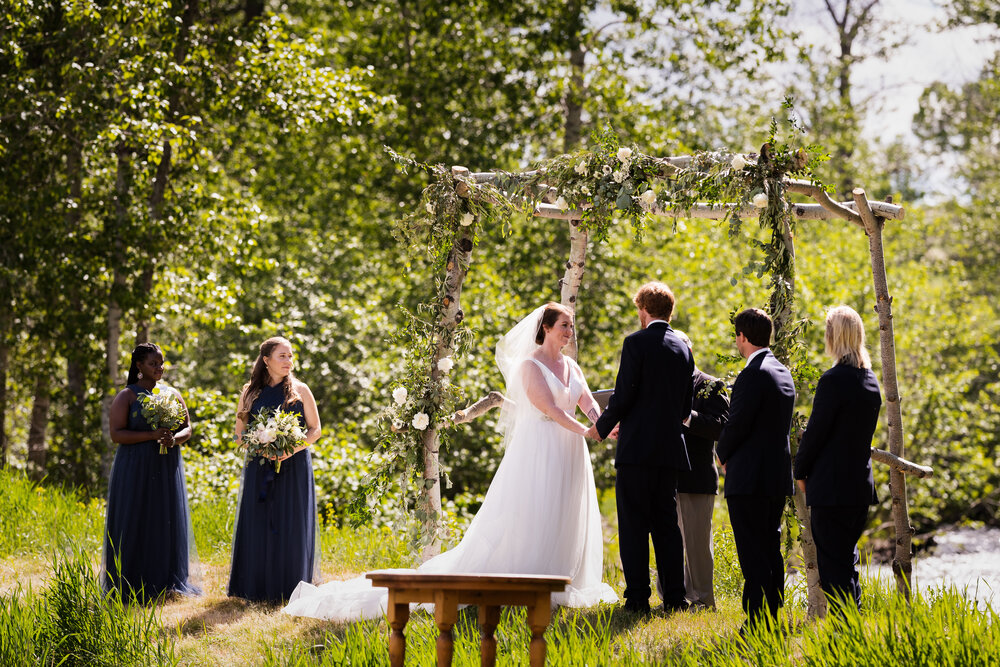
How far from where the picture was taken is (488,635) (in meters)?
Answer: 4.34

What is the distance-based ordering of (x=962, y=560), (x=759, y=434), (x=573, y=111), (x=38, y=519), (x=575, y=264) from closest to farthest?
(x=759, y=434)
(x=575, y=264)
(x=38, y=519)
(x=962, y=560)
(x=573, y=111)

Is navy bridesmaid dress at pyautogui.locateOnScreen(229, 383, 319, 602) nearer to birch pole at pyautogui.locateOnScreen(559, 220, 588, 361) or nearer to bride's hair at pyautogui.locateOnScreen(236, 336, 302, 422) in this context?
bride's hair at pyautogui.locateOnScreen(236, 336, 302, 422)

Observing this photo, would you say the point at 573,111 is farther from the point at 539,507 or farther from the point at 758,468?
the point at 758,468

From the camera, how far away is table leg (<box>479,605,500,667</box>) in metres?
4.32

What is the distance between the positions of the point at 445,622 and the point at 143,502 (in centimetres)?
337

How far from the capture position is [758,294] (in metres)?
15.4

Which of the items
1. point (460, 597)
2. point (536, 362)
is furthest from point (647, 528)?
point (460, 597)

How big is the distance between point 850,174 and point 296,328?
13.3 m

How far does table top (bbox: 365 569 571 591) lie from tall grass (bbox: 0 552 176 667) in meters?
1.36

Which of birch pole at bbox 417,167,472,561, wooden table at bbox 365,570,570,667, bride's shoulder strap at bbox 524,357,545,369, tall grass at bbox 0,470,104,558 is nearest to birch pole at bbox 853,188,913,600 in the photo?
bride's shoulder strap at bbox 524,357,545,369

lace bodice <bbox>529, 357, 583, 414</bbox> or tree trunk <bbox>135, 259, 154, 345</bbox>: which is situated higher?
tree trunk <bbox>135, 259, 154, 345</bbox>

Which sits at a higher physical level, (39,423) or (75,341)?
(75,341)

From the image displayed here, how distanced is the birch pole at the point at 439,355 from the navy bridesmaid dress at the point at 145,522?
1.71m

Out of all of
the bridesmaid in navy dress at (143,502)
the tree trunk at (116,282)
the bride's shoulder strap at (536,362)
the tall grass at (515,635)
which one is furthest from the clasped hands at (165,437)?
the tree trunk at (116,282)
